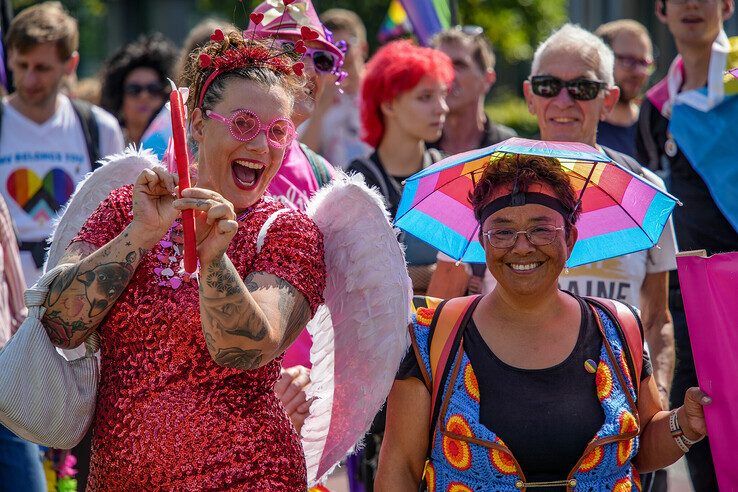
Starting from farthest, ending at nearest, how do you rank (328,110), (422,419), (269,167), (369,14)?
(369,14), (328,110), (422,419), (269,167)

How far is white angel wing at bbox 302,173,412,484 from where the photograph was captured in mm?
3240

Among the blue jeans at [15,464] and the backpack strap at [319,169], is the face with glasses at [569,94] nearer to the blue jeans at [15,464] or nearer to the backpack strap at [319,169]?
the backpack strap at [319,169]

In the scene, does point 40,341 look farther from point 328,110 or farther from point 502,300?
point 328,110

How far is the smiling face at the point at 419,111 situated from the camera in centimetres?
566

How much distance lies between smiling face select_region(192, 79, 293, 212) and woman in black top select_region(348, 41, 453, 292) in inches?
95.8

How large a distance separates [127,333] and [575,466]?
124 cm

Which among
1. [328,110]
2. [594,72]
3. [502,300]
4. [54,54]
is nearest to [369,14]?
[328,110]

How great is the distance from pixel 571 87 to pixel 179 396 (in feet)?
7.70

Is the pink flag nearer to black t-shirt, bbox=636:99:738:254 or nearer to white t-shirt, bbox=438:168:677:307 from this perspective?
white t-shirt, bbox=438:168:677:307

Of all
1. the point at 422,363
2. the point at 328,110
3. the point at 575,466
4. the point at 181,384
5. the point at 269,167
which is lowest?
the point at 328,110

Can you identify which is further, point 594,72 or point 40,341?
point 594,72

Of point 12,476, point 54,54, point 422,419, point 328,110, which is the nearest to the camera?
point 422,419

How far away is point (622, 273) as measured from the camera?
433 centimetres

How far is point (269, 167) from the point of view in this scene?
3.04 m
